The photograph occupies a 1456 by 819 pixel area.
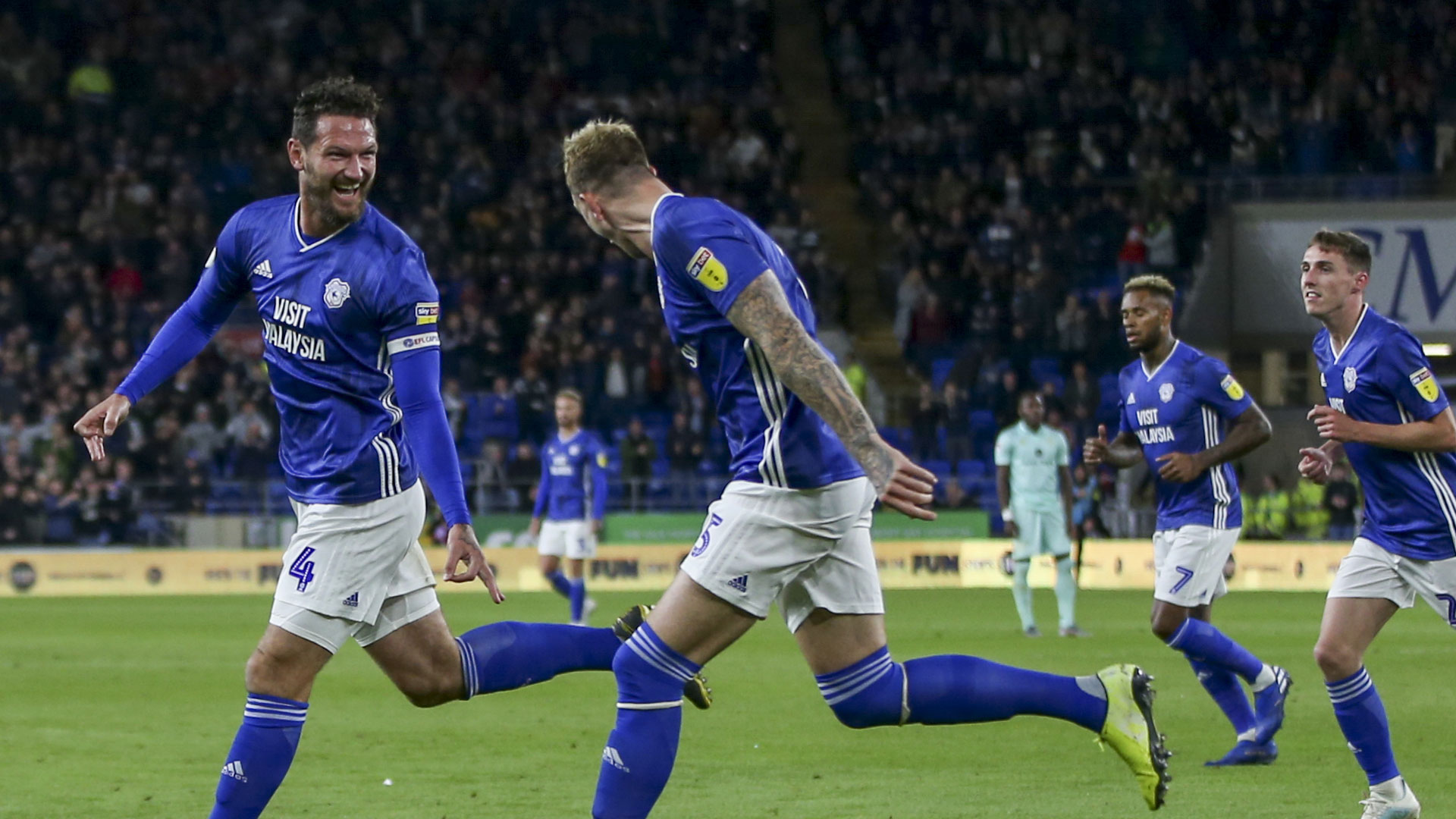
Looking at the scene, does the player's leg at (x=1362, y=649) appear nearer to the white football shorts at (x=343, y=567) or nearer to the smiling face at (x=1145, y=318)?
the smiling face at (x=1145, y=318)

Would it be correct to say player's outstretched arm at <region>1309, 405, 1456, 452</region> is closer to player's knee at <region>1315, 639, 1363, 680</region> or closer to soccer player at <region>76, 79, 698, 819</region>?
player's knee at <region>1315, 639, 1363, 680</region>

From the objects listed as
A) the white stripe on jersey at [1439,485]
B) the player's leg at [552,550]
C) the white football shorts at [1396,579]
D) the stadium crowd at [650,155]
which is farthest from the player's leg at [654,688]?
the stadium crowd at [650,155]

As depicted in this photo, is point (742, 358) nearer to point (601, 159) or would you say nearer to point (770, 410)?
point (770, 410)

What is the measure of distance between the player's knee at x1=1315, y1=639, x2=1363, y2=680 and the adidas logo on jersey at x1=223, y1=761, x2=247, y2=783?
4030mm

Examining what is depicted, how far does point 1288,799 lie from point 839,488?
337cm

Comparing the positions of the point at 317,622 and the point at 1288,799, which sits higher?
the point at 317,622

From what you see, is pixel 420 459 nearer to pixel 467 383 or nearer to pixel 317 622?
pixel 317 622

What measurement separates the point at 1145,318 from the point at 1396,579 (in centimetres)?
293

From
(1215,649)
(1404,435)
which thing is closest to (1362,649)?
(1404,435)

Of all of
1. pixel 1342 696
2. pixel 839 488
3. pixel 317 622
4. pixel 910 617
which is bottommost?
pixel 910 617

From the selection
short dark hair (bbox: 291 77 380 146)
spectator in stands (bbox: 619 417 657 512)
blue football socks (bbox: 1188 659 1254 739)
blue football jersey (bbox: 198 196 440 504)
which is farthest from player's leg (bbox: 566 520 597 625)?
short dark hair (bbox: 291 77 380 146)

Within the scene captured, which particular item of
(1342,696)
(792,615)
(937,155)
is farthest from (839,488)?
(937,155)

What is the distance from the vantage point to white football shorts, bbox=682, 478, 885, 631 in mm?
5566

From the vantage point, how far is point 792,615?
19.2 feet
